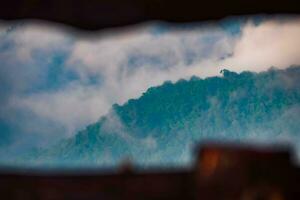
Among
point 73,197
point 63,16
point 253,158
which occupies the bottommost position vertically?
point 73,197

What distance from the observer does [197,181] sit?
67.0 inches

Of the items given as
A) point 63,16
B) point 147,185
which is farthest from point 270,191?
point 63,16

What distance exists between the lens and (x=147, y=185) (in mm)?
1861

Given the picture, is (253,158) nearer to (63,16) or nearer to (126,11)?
(126,11)

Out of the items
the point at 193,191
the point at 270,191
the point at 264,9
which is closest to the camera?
the point at 270,191

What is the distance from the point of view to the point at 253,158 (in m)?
1.61

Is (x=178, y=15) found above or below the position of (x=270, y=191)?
above

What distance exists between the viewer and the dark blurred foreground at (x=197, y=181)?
1.60 meters

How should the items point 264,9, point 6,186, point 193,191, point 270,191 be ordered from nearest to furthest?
1. point 270,191
2. point 193,191
3. point 6,186
4. point 264,9

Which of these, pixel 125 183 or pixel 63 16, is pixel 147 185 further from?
pixel 63 16

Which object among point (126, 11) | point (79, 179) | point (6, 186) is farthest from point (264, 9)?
point (6, 186)

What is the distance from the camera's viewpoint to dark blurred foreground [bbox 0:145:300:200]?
1603 mm

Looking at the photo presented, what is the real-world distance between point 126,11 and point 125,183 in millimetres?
1500

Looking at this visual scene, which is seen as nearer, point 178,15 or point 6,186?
point 6,186
